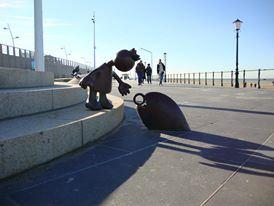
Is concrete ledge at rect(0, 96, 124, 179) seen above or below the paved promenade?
above

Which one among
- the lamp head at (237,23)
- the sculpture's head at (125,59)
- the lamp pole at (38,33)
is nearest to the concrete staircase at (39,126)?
the sculpture's head at (125,59)

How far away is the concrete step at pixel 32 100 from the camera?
15.8 ft

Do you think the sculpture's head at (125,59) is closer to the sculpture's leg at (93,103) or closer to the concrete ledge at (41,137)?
the sculpture's leg at (93,103)

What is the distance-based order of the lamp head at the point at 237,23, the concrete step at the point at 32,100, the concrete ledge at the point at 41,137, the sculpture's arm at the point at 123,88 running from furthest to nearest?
the lamp head at the point at 237,23 → the sculpture's arm at the point at 123,88 → the concrete step at the point at 32,100 → the concrete ledge at the point at 41,137

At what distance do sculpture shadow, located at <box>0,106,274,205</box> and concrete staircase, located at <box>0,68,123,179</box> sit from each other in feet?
0.49

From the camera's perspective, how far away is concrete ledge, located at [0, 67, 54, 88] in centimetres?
683

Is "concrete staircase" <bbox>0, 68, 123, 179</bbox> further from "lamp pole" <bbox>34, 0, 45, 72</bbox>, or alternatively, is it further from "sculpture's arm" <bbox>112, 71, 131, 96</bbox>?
"lamp pole" <bbox>34, 0, 45, 72</bbox>

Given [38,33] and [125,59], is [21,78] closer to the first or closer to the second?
[125,59]

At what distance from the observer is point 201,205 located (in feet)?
9.49

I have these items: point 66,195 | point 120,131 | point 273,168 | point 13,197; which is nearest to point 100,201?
point 66,195

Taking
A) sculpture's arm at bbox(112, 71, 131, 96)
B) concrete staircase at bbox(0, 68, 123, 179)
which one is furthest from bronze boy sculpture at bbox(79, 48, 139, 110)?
concrete staircase at bbox(0, 68, 123, 179)

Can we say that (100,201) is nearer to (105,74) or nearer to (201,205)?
(201,205)

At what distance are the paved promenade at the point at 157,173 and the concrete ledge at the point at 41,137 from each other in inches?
4.6

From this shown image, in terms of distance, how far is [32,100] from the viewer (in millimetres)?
5371
